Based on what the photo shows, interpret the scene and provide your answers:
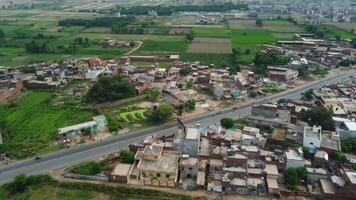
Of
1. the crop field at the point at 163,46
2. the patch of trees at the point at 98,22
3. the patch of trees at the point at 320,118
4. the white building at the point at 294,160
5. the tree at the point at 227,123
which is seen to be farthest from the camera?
the patch of trees at the point at 98,22

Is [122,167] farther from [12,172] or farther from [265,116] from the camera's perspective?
[265,116]

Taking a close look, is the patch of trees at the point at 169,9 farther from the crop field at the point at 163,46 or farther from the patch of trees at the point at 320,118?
the patch of trees at the point at 320,118

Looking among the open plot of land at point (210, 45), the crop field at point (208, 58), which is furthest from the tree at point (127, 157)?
the open plot of land at point (210, 45)

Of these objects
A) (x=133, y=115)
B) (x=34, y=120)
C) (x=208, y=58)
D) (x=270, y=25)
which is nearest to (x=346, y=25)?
(x=270, y=25)

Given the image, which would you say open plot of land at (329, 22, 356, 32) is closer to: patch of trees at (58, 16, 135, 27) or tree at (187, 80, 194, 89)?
patch of trees at (58, 16, 135, 27)

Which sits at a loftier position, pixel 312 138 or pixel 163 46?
pixel 163 46

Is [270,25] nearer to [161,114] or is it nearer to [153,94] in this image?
[153,94]

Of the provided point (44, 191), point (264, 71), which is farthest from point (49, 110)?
point (264, 71)
